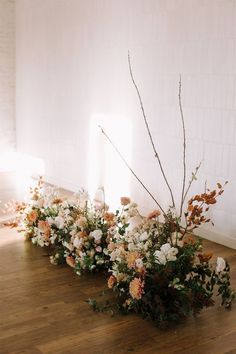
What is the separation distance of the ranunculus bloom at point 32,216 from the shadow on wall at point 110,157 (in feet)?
4.52

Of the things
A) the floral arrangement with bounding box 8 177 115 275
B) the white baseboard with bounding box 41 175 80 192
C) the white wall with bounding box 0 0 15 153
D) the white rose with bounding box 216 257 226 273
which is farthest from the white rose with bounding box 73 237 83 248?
the white wall with bounding box 0 0 15 153

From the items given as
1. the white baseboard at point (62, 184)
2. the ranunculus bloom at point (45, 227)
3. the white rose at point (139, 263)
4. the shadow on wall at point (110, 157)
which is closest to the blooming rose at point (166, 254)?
the white rose at point (139, 263)

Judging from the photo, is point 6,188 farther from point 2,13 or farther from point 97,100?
point 2,13

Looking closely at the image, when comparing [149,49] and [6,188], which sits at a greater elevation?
[149,49]

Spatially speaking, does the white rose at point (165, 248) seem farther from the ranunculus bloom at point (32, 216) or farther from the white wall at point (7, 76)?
the white wall at point (7, 76)

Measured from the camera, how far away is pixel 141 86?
19.4ft

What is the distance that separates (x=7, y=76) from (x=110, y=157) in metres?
2.78

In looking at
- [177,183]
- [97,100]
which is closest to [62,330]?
[177,183]

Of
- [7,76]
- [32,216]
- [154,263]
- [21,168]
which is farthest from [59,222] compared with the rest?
[7,76]

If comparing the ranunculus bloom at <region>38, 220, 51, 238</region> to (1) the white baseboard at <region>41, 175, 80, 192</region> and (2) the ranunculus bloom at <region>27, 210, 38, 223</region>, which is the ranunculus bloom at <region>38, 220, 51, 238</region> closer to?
(2) the ranunculus bloom at <region>27, 210, 38, 223</region>

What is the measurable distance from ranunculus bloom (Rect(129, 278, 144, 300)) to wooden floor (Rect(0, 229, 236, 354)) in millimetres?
167

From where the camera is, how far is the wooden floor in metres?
3.12

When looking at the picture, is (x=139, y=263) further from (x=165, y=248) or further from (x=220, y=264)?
(x=220, y=264)

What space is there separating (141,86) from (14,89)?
313 centimetres
